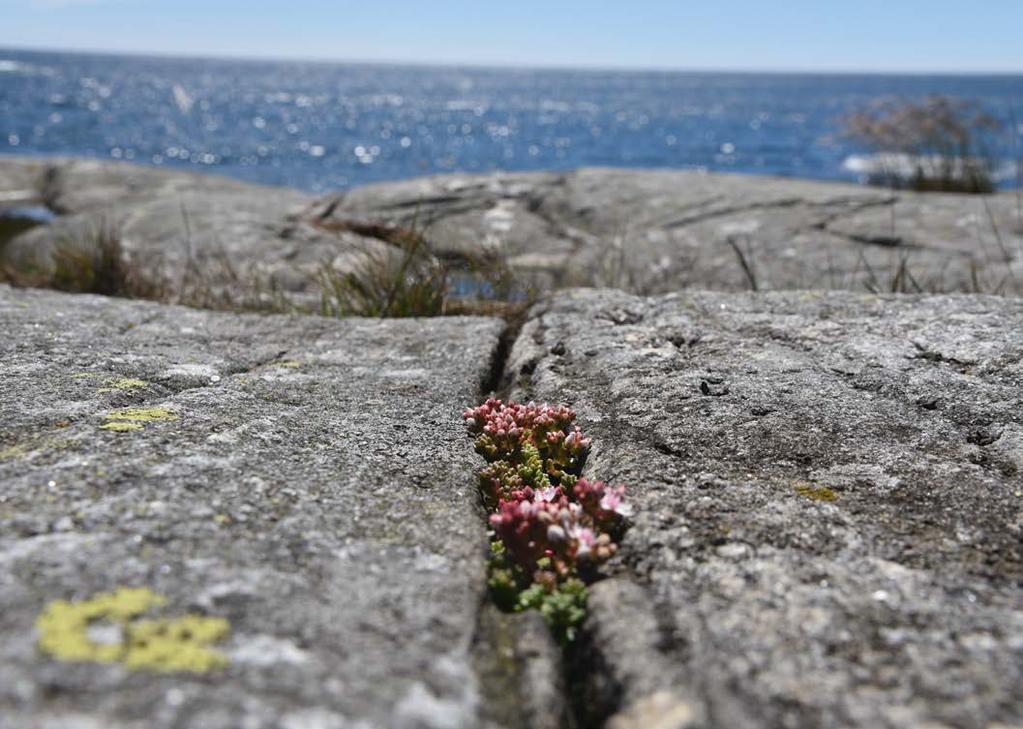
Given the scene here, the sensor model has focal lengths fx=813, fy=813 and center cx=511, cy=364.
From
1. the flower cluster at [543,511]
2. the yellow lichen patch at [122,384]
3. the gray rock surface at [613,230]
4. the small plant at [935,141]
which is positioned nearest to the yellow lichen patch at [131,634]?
the flower cluster at [543,511]

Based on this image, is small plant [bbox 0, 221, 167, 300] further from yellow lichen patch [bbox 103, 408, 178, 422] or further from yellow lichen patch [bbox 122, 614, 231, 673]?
yellow lichen patch [bbox 122, 614, 231, 673]

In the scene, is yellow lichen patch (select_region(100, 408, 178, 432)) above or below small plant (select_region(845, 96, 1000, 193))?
below

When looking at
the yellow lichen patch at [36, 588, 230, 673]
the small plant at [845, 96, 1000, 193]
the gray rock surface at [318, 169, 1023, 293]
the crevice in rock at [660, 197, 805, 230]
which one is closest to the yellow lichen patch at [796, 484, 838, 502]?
the yellow lichen patch at [36, 588, 230, 673]

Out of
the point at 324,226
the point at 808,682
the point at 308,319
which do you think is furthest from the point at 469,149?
the point at 808,682

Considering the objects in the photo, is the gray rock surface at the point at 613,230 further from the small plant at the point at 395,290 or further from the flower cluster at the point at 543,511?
the flower cluster at the point at 543,511

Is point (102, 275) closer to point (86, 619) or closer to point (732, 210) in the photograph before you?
point (86, 619)

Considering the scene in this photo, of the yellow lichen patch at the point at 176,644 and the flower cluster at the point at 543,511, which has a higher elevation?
the yellow lichen patch at the point at 176,644

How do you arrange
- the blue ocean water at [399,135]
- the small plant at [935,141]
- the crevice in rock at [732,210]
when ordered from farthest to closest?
the blue ocean water at [399,135] < the small plant at [935,141] < the crevice in rock at [732,210]
